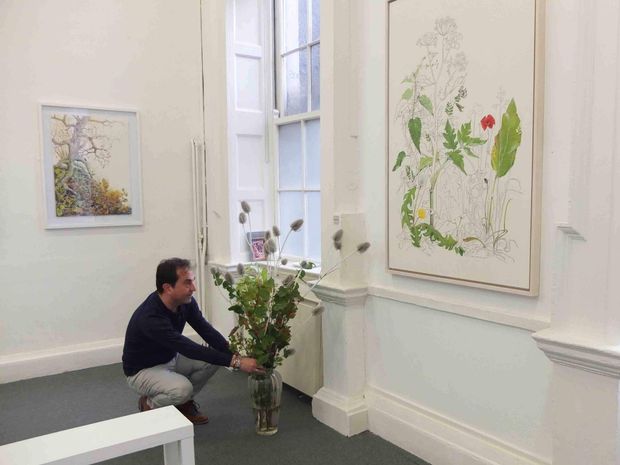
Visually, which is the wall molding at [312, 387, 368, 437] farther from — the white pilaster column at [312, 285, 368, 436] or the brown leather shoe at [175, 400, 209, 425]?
the brown leather shoe at [175, 400, 209, 425]

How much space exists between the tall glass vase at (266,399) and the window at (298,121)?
102 cm

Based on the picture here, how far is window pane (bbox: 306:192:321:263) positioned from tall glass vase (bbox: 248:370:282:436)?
0.99 meters

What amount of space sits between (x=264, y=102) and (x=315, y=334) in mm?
1848

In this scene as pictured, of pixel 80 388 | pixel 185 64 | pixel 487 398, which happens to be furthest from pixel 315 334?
pixel 185 64

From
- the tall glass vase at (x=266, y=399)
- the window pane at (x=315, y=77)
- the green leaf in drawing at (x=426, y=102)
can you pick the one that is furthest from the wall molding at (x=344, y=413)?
the window pane at (x=315, y=77)

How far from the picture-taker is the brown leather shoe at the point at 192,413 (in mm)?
3008

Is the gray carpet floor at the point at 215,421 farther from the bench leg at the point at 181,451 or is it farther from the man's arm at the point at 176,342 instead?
the bench leg at the point at 181,451

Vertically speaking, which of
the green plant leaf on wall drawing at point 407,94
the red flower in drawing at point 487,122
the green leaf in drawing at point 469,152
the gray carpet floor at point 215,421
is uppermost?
the green plant leaf on wall drawing at point 407,94

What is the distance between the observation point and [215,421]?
9.97ft

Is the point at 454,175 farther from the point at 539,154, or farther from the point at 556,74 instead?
the point at 556,74

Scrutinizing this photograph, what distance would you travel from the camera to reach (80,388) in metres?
3.54

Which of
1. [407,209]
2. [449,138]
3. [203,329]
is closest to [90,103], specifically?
[203,329]

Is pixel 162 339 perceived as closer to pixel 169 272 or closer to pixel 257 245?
pixel 169 272

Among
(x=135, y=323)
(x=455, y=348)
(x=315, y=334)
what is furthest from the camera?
(x=315, y=334)
